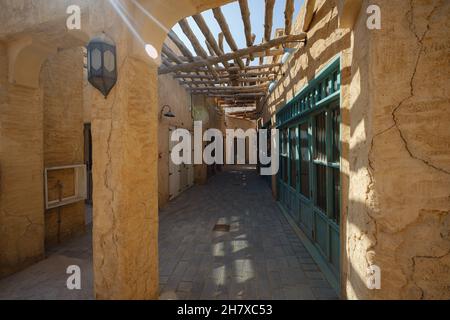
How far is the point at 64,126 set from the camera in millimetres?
Answer: 4398

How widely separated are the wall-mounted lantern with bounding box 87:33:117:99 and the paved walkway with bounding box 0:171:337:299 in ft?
8.09

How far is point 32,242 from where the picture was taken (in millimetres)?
3402

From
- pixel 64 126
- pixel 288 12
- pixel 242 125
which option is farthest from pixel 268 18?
pixel 242 125

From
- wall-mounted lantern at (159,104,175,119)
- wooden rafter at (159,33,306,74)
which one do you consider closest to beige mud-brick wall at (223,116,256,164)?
wall-mounted lantern at (159,104,175,119)

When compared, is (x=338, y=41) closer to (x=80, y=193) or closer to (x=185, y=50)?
(x=185, y=50)

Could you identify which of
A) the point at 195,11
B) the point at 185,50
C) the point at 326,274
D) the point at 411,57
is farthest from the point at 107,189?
the point at 185,50

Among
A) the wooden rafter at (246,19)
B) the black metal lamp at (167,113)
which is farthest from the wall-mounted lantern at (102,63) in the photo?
the black metal lamp at (167,113)

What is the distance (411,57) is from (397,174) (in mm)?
882

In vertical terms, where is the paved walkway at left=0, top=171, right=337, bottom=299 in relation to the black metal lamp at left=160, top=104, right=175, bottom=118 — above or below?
below

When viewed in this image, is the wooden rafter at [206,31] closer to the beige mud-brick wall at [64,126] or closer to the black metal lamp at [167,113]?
the black metal lamp at [167,113]

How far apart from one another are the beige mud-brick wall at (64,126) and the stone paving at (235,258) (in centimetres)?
200

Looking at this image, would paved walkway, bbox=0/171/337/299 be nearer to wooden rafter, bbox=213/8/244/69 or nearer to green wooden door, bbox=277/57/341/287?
green wooden door, bbox=277/57/341/287

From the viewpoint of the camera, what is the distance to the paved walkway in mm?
2727

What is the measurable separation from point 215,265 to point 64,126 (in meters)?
4.05
